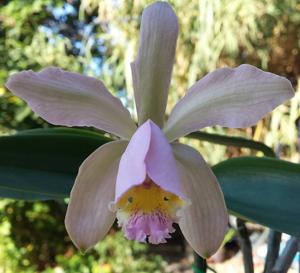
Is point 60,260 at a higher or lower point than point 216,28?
lower

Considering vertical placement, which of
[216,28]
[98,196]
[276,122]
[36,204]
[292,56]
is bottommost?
[36,204]

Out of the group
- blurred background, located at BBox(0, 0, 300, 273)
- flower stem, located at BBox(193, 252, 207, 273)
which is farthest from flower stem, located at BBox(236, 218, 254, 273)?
blurred background, located at BBox(0, 0, 300, 273)

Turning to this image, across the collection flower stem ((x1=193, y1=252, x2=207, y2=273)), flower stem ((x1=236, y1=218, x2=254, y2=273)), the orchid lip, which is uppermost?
the orchid lip

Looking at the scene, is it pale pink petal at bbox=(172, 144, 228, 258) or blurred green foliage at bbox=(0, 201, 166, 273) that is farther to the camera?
blurred green foliage at bbox=(0, 201, 166, 273)

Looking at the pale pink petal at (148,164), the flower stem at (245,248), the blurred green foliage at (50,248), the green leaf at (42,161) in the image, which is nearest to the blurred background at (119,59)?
the blurred green foliage at (50,248)

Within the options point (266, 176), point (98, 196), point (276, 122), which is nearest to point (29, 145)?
point (98, 196)

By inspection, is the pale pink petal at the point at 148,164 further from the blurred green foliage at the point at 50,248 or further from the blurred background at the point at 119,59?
the blurred green foliage at the point at 50,248

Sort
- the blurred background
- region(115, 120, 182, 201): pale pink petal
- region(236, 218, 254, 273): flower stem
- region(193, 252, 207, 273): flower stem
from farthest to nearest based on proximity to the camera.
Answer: the blurred background < region(236, 218, 254, 273): flower stem < region(193, 252, 207, 273): flower stem < region(115, 120, 182, 201): pale pink petal

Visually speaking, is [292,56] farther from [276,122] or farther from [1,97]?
[1,97]

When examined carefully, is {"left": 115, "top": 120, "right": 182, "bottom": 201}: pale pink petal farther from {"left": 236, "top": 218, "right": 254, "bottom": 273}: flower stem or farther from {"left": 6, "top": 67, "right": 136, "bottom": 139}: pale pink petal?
{"left": 236, "top": 218, "right": 254, "bottom": 273}: flower stem
